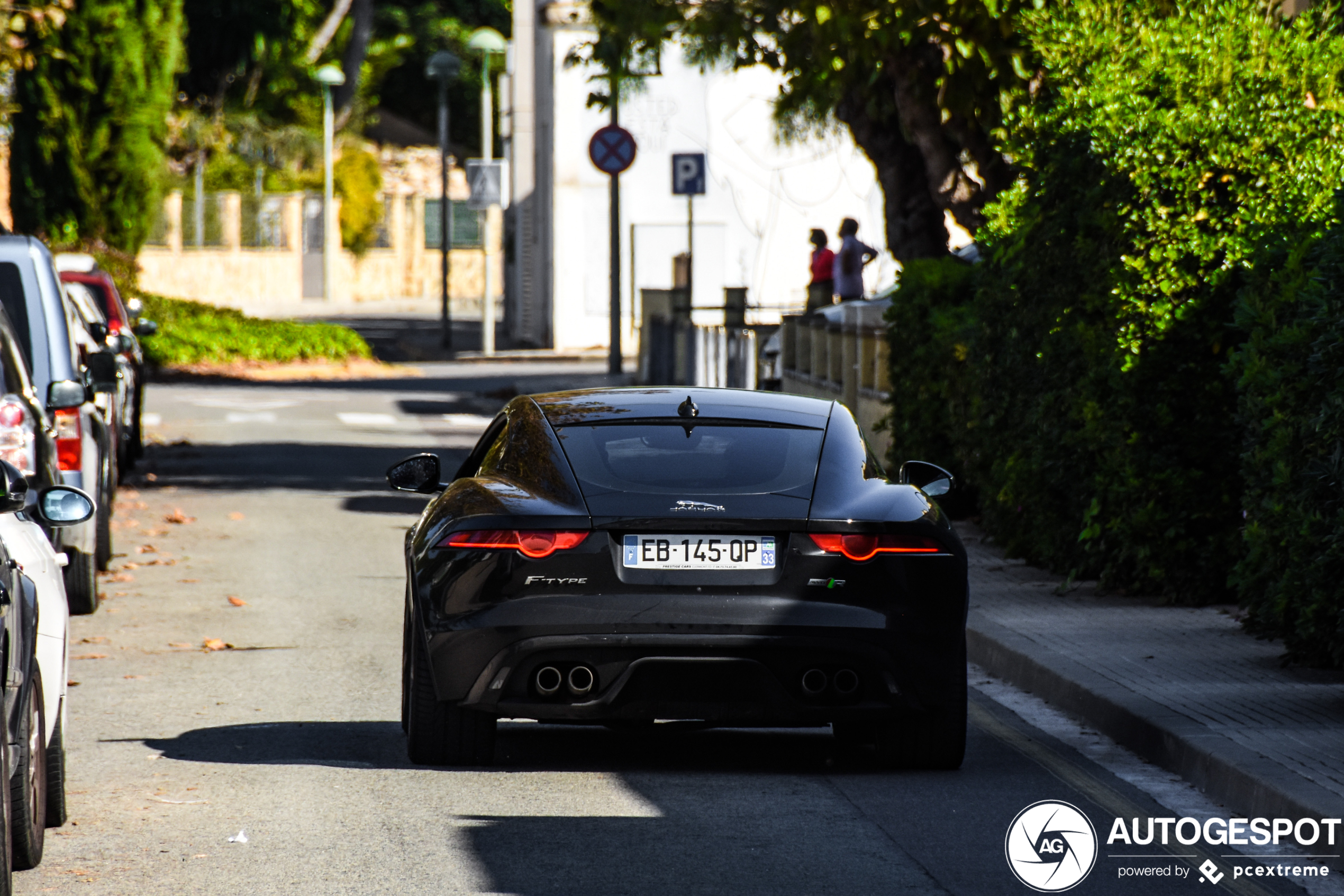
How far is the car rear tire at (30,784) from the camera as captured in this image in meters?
5.50

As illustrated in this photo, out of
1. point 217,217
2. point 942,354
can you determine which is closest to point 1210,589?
point 942,354

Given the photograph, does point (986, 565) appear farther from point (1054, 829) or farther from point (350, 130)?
point (350, 130)

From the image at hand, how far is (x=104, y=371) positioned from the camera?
13.4 meters

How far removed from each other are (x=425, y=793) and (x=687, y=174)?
20058 millimetres

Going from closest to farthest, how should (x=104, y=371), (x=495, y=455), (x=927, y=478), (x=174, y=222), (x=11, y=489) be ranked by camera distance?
(x=11, y=489) → (x=495, y=455) → (x=927, y=478) → (x=104, y=371) → (x=174, y=222)

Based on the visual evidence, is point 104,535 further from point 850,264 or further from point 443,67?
point 443,67

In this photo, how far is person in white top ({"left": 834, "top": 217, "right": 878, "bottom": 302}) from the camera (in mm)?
25453

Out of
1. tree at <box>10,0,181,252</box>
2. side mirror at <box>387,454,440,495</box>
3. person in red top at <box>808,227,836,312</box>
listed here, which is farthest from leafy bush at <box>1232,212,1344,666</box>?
tree at <box>10,0,181,252</box>

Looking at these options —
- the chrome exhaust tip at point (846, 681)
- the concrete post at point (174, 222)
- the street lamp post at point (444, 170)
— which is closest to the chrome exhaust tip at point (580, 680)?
the chrome exhaust tip at point (846, 681)

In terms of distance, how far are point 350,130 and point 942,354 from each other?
63154mm

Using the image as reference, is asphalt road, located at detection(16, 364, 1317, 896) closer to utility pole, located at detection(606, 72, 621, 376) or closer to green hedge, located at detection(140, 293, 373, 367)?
utility pole, located at detection(606, 72, 621, 376)

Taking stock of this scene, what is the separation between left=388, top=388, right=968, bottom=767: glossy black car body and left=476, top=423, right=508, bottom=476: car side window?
350 millimetres

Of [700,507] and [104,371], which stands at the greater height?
[104,371]

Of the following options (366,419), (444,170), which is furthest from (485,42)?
(366,419)
